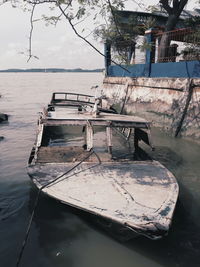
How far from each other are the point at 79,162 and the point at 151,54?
11164 millimetres

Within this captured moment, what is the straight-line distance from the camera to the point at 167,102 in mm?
12680

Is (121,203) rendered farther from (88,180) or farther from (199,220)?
(199,220)

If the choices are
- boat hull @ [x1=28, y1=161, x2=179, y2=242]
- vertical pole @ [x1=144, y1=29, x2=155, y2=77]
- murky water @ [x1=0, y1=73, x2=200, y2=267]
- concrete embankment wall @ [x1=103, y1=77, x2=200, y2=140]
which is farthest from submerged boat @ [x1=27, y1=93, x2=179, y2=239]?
vertical pole @ [x1=144, y1=29, x2=155, y2=77]

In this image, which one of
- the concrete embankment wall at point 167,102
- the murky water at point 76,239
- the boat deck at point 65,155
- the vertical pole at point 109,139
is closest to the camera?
the murky water at point 76,239

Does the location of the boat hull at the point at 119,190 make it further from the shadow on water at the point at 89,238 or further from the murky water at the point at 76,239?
the murky water at the point at 76,239

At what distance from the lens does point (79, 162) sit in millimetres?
5805

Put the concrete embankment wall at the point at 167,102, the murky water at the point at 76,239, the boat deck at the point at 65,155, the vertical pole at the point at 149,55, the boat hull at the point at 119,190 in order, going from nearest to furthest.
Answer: the boat hull at the point at 119,190 → the murky water at the point at 76,239 → the boat deck at the point at 65,155 → the concrete embankment wall at the point at 167,102 → the vertical pole at the point at 149,55

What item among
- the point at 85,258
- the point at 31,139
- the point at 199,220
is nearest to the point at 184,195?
the point at 199,220

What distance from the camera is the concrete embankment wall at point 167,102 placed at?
36.2 ft

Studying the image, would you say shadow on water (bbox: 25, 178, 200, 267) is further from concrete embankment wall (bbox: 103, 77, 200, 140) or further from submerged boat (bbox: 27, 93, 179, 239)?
concrete embankment wall (bbox: 103, 77, 200, 140)

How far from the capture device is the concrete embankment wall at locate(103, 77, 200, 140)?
434 inches

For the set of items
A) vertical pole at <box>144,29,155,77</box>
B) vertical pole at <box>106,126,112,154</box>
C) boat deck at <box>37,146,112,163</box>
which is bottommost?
boat deck at <box>37,146,112,163</box>

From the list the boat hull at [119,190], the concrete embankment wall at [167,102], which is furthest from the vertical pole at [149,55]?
the boat hull at [119,190]

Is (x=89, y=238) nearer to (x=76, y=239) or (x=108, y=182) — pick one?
(x=76, y=239)
